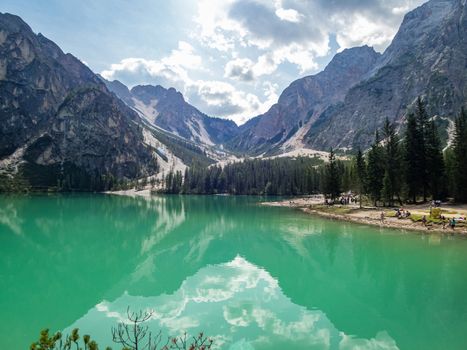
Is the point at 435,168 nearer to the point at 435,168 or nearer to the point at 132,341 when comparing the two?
the point at 435,168

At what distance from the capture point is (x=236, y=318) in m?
20.5

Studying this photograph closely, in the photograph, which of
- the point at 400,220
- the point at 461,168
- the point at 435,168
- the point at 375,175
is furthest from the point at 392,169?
the point at 400,220

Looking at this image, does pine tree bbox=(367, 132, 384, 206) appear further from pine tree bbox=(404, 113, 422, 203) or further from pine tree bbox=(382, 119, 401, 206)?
pine tree bbox=(404, 113, 422, 203)

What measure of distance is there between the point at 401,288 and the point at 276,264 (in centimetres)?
1301

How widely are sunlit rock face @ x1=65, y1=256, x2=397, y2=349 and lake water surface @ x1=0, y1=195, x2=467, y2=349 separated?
0.08 metres

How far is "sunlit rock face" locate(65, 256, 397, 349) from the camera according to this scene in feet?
56.3

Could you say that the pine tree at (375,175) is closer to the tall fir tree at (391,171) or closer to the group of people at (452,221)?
the tall fir tree at (391,171)

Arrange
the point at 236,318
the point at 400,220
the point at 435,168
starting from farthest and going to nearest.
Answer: the point at 435,168, the point at 400,220, the point at 236,318

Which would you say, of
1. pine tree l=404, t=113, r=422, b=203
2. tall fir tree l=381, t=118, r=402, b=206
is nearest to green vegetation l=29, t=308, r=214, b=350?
tall fir tree l=381, t=118, r=402, b=206

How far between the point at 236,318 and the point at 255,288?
6.81m

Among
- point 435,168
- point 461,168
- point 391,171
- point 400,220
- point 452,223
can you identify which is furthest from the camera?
point 391,171

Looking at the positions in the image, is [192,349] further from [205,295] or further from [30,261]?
[30,261]

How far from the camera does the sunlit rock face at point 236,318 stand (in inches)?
675

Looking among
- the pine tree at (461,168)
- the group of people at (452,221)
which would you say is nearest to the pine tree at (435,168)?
the pine tree at (461,168)
